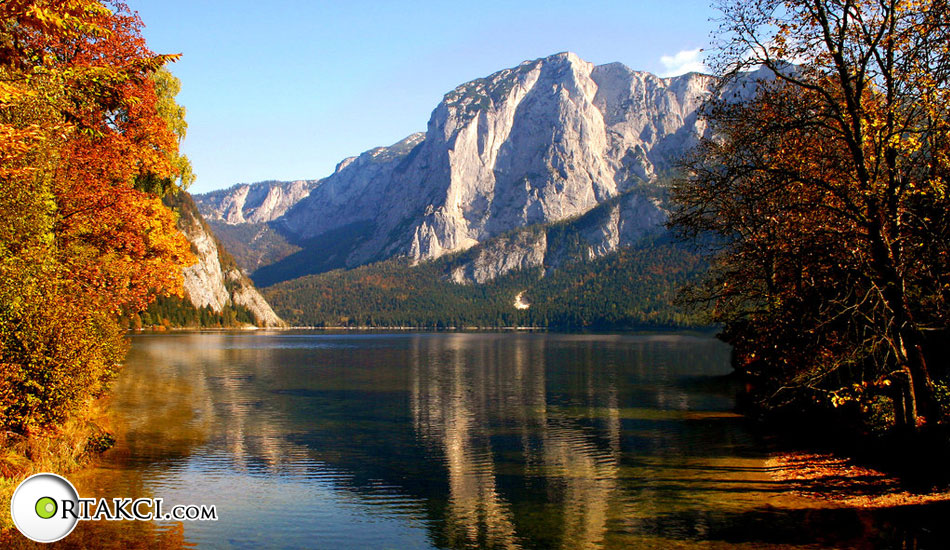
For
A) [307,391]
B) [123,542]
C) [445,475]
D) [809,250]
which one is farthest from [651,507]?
[307,391]

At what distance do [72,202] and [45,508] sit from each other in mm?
13999

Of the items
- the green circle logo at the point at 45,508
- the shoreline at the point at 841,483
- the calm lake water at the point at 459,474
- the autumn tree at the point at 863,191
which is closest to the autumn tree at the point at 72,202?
the calm lake water at the point at 459,474

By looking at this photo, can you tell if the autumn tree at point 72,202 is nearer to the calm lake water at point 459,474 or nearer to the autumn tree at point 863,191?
the calm lake water at point 459,474

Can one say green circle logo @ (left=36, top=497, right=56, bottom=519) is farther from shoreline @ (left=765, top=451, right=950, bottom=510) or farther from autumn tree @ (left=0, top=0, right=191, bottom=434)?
shoreline @ (left=765, top=451, right=950, bottom=510)

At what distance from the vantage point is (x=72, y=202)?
24656 millimetres

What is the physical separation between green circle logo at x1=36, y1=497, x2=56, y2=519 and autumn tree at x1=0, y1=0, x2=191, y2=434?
4342 millimetres

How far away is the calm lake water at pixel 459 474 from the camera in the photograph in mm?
16406

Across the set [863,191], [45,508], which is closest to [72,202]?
[45,508]

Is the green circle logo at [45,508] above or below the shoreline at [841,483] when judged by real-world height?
above

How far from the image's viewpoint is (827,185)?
1766 cm

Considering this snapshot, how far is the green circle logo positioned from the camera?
14.3 meters

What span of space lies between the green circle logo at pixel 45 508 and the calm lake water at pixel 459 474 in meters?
0.93

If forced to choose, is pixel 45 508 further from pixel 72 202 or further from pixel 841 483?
pixel 841 483

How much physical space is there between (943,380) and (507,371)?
4635 cm
